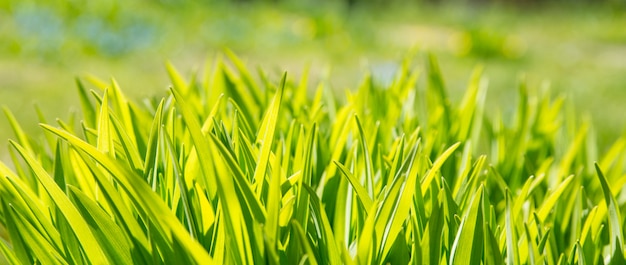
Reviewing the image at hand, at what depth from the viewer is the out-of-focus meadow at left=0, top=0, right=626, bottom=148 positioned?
3793mm

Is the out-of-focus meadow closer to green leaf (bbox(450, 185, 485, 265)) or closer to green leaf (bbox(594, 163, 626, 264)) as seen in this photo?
green leaf (bbox(594, 163, 626, 264))

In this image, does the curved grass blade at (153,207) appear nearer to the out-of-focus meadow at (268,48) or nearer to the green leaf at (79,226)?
the green leaf at (79,226)

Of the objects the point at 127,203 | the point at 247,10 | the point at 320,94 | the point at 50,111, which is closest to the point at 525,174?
the point at 320,94

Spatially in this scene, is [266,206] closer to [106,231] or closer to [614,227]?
[106,231]

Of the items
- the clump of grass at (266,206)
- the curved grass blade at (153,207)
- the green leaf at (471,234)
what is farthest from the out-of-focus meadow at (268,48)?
the curved grass blade at (153,207)

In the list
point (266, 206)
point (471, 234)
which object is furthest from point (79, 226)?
point (471, 234)

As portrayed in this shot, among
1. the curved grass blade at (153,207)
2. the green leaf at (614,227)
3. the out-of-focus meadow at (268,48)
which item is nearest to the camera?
the curved grass blade at (153,207)

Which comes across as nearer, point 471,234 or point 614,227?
point 471,234

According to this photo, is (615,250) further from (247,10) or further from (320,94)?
(247,10)

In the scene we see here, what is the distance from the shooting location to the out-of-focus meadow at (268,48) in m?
3.79

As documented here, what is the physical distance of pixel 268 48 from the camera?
5.00m

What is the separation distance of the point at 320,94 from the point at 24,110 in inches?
74.1

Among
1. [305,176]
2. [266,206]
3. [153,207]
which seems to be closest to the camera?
[153,207]

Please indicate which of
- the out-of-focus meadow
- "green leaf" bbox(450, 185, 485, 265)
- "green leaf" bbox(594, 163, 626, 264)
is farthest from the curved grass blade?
the out-of-focus meadow
